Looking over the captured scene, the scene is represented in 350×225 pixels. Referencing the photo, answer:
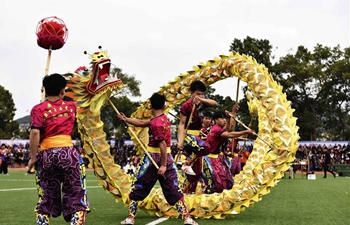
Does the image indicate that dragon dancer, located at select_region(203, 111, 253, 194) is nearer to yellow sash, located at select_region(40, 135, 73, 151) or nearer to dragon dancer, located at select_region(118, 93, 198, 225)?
dragon dancer, located at select_region(118, 93, 198, 225)

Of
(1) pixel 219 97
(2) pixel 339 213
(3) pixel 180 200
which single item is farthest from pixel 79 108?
(1) pixel 219 97

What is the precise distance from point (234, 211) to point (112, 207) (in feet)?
9.54

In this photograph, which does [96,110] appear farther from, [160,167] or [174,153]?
[174,153]

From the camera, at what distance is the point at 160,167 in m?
7.79

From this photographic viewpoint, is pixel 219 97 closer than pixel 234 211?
No

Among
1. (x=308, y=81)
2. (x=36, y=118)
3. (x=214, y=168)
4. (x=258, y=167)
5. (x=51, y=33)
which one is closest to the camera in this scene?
(x=36, y=118)

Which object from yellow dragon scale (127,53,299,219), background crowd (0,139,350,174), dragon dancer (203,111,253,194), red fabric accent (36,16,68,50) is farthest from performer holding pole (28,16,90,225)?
Answer: background crowd (0,139,350,174)

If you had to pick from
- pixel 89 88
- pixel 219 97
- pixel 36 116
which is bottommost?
pixel 36 116

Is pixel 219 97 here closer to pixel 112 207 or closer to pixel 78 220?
pixel 112 207

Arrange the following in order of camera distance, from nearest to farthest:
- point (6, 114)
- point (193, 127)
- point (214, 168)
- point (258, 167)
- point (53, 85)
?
point (53, 85), point (258, 167), point (193, 127), point (214, 168), point (6, 114)

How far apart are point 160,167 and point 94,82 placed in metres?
1.61

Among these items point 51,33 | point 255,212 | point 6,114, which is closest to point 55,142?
point 51,33

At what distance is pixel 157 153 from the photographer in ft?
26.2

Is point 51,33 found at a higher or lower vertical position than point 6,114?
lower
